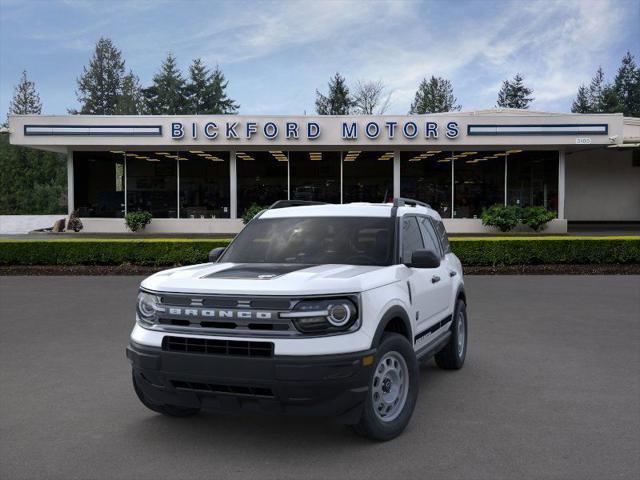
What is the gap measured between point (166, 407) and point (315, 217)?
214 centimetres

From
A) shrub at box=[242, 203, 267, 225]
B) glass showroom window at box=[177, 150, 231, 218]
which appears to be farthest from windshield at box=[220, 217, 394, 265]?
glass showroom window at box=[177, 150, 231, 218]

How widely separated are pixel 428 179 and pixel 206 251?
1429 cm

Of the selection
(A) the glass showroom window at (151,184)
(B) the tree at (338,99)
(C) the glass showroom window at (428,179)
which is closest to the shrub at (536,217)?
(C) the glass showroom window at (428,179)

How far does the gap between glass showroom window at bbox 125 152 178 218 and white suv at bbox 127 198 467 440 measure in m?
23.8

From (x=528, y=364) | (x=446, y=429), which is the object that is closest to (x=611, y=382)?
(x=528, y=364)

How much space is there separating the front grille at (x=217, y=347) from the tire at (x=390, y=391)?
2.55ft

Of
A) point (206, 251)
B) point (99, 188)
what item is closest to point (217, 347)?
point (206, 251)

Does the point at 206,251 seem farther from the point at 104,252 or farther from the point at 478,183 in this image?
the point at 478,183

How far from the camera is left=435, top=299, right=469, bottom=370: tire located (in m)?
6.52

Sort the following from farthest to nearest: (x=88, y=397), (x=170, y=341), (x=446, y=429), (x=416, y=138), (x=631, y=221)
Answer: (x=631, y=221) < (x=416, y=138) < (x=88, y=397) < (x=446, y=429) < (x=170, y=341)

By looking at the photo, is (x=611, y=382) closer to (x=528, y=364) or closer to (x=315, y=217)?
(x=528, y=364)

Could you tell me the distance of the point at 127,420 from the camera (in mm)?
5059

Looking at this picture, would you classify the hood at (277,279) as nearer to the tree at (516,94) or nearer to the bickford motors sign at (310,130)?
the bickford motors sign at (310,130)

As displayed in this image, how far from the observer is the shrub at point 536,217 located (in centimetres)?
2594
